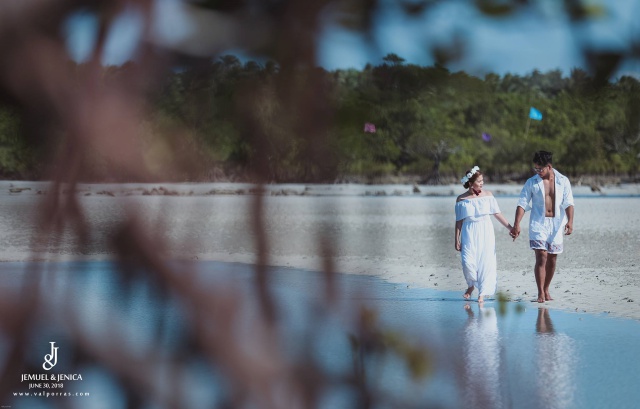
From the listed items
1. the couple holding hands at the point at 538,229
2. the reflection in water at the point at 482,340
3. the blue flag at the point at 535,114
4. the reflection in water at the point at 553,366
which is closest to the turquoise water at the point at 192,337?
the blue flag at the point at 535,114

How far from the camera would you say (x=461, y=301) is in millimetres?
7969

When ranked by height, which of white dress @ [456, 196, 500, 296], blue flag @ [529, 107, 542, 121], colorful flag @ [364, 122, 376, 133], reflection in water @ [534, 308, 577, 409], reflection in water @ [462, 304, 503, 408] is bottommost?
reflection in water @ [534, 308, 577, 409]

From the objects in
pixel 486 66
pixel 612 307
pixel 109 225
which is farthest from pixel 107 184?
pixel 612 307

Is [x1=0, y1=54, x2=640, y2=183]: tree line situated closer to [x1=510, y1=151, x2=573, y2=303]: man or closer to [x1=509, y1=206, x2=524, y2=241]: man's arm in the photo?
[x1=510, y1=151, x2=573, y2=303]: man

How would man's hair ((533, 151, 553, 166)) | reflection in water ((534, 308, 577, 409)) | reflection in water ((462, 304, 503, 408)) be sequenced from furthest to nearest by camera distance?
man's hair ((533, 151, 553, 166)) → reflection in water ((462, 304, 503, 408)) → reflection in water ((534, 308, 577, 409))

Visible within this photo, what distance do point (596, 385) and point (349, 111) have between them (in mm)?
4083

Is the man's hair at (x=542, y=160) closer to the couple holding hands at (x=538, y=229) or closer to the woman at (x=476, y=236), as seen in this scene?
the couple holding hands at (x=538, y=229)

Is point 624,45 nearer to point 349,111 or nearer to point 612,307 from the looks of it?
point 349,111

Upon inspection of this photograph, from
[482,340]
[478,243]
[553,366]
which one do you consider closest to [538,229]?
[478,243]

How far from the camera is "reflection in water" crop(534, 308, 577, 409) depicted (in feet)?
14.2

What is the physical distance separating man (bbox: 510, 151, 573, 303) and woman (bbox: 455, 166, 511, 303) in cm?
28

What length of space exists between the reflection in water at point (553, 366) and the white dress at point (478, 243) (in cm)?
122

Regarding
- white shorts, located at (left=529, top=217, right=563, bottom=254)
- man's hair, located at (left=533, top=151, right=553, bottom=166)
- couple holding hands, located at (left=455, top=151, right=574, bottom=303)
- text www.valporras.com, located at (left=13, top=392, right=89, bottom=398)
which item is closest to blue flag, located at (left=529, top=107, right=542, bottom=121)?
text www.valporras.com, located at (left=13, top=392, right=89, bottom=398)

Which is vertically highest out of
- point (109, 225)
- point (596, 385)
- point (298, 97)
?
point (298, 97)
